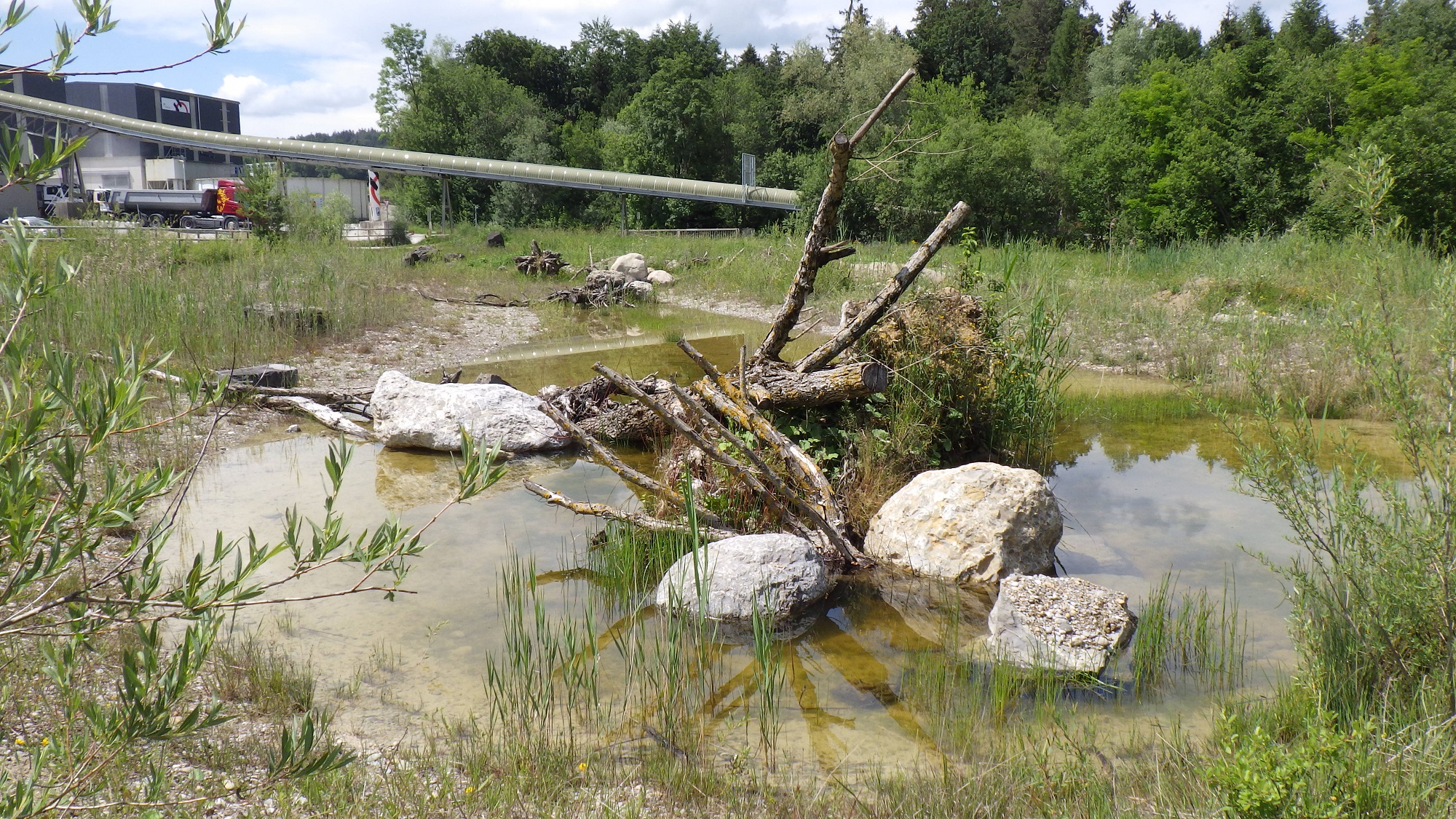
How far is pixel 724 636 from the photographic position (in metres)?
4.64

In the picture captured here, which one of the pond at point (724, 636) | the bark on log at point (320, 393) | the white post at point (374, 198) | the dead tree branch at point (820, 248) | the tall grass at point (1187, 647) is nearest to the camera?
the pond at point (724, 636)

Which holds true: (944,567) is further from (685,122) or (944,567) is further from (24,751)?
(685,122)

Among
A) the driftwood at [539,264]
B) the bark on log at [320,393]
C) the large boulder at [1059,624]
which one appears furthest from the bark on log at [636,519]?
the driftwood at [539,264]

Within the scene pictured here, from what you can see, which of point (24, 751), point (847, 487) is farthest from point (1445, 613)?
point (24, 751)

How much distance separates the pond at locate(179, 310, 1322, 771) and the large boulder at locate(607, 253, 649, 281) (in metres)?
12.6

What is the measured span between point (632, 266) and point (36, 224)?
15.7 m

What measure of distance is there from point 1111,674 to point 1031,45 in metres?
58.7

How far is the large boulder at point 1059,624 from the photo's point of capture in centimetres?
418

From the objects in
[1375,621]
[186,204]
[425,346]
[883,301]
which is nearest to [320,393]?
[425,346]

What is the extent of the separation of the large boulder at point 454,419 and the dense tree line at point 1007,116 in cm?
392

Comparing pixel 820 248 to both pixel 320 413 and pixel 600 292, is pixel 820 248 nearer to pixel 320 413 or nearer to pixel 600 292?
pixel 320 413

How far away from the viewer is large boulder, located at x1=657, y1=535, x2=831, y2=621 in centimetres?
475

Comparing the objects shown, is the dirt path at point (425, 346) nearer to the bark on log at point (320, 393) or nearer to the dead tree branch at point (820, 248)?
the bark on log at point (320, 393)

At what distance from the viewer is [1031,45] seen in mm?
54906
